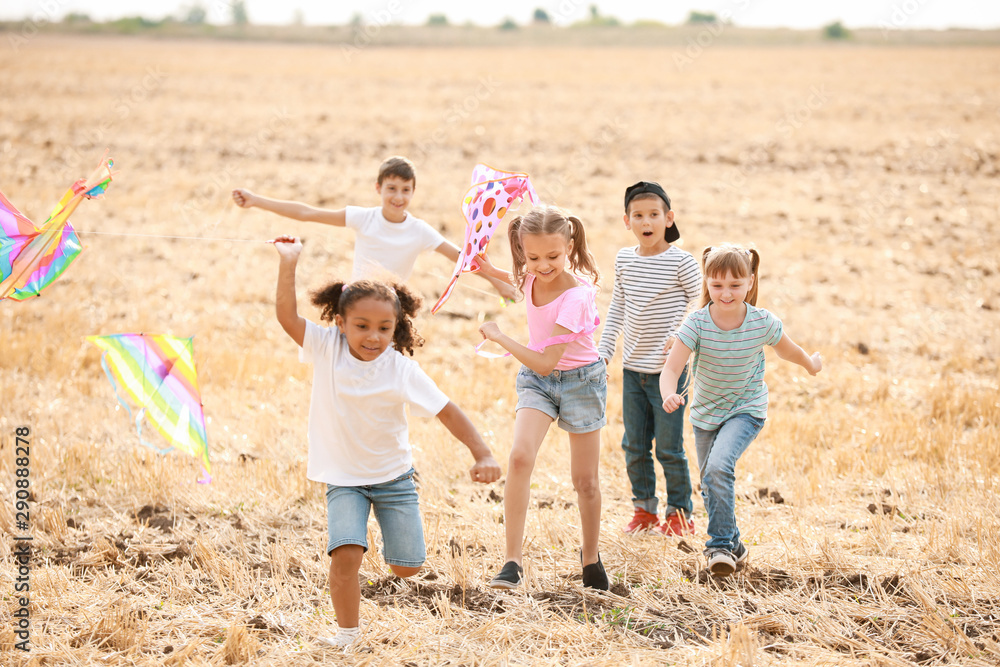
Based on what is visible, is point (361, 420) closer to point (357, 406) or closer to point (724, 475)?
point (357, 406)

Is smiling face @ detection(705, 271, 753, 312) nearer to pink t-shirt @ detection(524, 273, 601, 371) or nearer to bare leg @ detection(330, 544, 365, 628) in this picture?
pink t-shirt @ detection(524, 273, 601, 371)

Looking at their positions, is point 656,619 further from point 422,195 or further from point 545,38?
point 545,38

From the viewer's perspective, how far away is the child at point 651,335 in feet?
16.4

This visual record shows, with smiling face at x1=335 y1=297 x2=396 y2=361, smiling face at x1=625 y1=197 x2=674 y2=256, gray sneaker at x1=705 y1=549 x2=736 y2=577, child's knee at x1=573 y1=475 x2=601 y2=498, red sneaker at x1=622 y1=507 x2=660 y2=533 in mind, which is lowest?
red sneaker at x1=622 y1=507 x2=660 y2=533

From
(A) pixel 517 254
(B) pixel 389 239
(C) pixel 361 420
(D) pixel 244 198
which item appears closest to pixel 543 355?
(A) pixel 517 254

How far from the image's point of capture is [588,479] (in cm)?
436

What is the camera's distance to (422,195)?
55.0ft

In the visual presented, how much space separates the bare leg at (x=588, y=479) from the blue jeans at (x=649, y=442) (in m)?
0.77

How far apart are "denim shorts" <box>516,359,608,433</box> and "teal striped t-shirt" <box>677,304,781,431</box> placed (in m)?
0.55

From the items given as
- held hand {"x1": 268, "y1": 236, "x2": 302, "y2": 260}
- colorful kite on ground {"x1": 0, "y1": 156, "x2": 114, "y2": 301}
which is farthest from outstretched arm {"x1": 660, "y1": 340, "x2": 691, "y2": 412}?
colorful kite on ground {"x1": 0, "y1": 156, "x2": 114, "y2": 301}

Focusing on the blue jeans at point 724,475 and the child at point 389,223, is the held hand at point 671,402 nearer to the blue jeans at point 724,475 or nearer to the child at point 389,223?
the blue jeans at point 724,475

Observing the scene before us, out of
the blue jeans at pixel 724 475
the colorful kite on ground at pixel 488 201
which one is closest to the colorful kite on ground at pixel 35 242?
the colorful kite on ground at pixel 488 201

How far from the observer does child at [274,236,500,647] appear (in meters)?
3.73

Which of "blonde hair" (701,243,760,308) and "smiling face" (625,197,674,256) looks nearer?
"blonde hair" (701,243,760,308)
